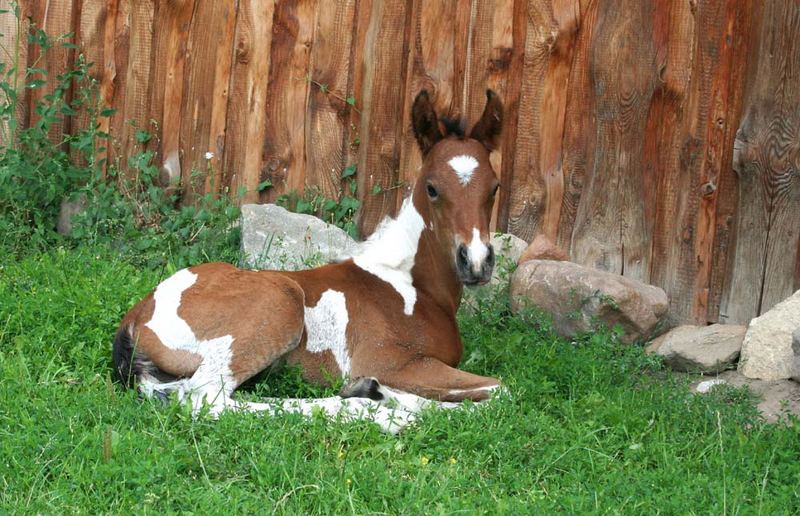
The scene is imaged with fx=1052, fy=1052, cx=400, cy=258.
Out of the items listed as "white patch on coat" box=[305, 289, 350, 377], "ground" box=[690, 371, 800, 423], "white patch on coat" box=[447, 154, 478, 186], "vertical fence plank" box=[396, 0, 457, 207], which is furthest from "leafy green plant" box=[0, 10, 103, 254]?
"ground" box=[690, 371, 800, 423]

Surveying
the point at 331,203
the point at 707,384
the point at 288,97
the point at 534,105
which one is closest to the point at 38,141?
the point at 288,97

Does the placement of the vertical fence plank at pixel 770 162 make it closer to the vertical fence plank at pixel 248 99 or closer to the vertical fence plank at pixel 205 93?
the vertical fence plank at pixel 248 99

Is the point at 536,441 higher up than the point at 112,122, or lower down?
lower down

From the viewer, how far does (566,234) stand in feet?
23.5

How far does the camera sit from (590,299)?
21.6ft

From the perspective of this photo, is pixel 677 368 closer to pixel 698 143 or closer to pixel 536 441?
pixel 698 143

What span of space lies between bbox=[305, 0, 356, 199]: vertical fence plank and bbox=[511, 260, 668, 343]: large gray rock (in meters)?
1.78

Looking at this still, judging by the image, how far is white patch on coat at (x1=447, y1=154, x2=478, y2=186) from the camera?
5543 millimetres

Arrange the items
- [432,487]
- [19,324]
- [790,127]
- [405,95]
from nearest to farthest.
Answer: [432,487] → [19,324] → [790,127] → [405,95]

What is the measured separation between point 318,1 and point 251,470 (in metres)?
4.35

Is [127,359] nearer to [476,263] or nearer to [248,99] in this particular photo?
[476,263]

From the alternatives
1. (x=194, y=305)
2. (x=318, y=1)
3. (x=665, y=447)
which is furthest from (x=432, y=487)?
(x=318, y=1)

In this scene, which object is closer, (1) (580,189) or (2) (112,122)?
(1) (580,189)

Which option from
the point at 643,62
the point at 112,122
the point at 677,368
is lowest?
the point at 677,368
